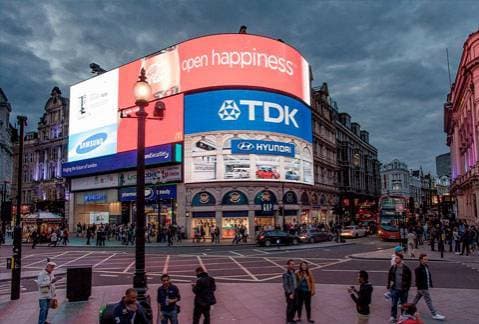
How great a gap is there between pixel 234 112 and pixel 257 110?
2745 millimetres

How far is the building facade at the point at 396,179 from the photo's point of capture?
150m

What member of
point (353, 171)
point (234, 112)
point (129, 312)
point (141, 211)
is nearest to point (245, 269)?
point (141, 211)

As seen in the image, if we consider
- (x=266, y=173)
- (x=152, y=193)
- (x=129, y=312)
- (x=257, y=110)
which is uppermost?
(x=257, y=110)

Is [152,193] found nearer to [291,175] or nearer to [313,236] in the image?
[291,175]

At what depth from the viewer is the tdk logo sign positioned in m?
47.4

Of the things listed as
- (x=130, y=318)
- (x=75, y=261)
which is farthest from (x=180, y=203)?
(x=130, y=318)

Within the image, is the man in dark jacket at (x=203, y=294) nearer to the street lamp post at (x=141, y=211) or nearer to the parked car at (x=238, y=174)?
the street lamp post at (x=141, y=211)

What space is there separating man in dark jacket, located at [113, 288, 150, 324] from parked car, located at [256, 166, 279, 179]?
40.8 metres

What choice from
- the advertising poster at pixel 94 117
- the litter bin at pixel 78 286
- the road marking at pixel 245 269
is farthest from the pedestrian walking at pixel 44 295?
the advertising poster at pixel 94 117

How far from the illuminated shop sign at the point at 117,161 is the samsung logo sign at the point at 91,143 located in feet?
6.07

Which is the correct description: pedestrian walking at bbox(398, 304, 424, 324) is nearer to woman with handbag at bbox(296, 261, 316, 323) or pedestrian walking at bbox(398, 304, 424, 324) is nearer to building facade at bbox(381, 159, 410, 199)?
woman with handbag at bbox(296, 261, 316, 323)

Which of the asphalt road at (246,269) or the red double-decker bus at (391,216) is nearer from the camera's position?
the asphalt road at (246,269)

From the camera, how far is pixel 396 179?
151m

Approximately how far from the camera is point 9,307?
13.3 meters
